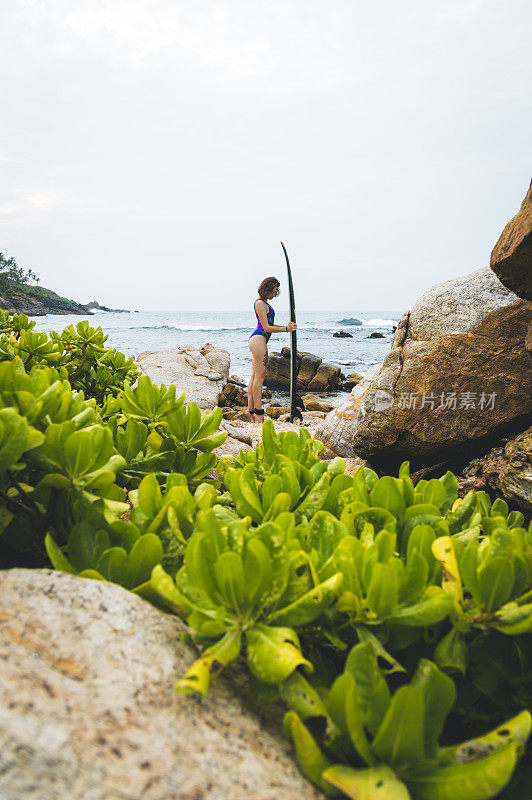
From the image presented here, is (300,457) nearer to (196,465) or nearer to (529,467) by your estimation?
(196,465)

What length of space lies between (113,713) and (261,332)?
24.2 ft

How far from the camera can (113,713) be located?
611 mm

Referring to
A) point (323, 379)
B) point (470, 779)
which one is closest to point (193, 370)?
point (323, 379)

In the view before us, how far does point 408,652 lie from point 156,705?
49cm

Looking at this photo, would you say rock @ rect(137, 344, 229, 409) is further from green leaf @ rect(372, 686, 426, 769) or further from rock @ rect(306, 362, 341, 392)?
green leaf @ rect(372, 686, 426, 769)

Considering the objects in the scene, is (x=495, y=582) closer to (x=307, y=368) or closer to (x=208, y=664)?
(x=208, y=664)

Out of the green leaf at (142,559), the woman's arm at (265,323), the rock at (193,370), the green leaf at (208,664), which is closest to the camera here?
the green leaf at (208,664)

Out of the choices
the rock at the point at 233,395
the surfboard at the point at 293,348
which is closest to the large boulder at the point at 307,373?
the rock at the point at 233,395

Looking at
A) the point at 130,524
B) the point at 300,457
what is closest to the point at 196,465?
the point at 300,457

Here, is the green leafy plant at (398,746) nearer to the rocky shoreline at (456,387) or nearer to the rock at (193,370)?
the rocky shoreline at (456,387)

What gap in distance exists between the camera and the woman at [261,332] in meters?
7.42

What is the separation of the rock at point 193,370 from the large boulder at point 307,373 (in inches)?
136

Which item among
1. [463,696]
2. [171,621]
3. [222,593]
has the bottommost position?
[463,696]

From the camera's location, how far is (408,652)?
0.87m
